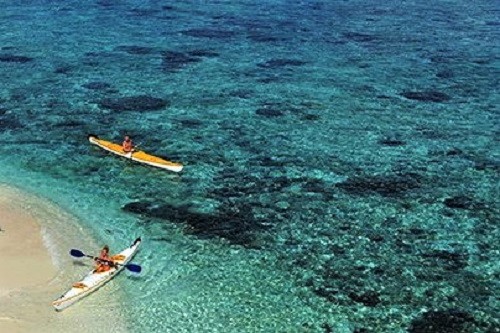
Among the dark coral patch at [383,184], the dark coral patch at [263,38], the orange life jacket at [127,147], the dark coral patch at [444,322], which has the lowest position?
the dark coral patch at [444,322]

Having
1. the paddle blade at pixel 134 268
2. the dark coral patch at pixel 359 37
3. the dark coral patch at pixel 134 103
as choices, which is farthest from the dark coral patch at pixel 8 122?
the dark coral patch at pixel 359 37

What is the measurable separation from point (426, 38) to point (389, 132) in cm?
2250

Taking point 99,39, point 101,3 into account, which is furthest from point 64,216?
point 101,3

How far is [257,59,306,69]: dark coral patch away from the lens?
45.2 m

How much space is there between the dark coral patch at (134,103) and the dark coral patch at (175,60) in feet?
20.0

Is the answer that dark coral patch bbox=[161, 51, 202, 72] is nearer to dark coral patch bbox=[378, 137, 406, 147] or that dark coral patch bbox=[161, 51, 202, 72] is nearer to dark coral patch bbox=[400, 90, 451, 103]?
dark coral patch bbox=[400, 90, 451, 103]

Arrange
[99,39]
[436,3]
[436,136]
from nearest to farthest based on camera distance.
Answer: [436,136], [99,39], [436,3]

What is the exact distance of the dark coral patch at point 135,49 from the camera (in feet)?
157

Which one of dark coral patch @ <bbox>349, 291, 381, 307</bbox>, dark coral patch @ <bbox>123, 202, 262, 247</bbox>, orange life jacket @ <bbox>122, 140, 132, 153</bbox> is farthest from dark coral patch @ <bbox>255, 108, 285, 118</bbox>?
dark coral patch @ <bbox>349, 291, 381, 307</bbox>

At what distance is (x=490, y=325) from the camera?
64.5 feet

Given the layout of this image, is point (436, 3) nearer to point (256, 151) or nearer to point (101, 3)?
point (101, 3)

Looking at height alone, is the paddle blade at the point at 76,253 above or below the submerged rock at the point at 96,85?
above

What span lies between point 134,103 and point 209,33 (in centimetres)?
1808

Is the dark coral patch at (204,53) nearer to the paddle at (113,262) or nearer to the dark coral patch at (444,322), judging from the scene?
the paddle at (113,262)
